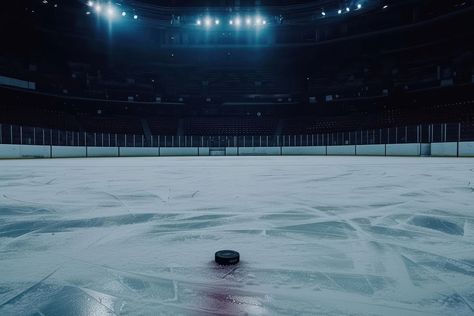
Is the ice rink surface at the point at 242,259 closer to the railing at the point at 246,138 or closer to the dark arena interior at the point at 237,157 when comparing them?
the dark arena interior at the point at 237,157

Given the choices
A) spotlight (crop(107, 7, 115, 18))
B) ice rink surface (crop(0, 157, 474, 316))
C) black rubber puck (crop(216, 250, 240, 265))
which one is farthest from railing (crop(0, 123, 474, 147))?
black rubber puck (crop(216, 250, 240, 265))

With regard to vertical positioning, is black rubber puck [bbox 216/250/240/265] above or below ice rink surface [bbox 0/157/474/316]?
above

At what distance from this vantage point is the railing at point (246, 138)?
19.5 m

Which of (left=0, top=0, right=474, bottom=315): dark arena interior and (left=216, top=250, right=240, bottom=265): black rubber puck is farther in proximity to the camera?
(left=216, top=250, right=240, bottom=265): black rubber puck

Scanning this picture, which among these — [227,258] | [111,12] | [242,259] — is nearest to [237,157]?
[111,12]

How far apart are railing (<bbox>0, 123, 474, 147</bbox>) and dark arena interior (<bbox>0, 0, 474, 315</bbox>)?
0.11m

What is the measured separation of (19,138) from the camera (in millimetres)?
19547

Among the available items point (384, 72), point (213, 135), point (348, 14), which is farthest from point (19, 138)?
point (384, 72)

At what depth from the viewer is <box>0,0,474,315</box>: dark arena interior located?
1502 millimetres

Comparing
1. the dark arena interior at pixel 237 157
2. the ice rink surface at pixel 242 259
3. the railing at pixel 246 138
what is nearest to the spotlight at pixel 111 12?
the dark arena interior at pixel 237 157

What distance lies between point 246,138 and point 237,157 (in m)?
7.76

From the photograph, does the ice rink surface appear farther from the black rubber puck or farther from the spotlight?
the spotlight

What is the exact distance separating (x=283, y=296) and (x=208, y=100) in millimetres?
35135

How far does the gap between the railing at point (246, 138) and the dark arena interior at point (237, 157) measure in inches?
4.4
